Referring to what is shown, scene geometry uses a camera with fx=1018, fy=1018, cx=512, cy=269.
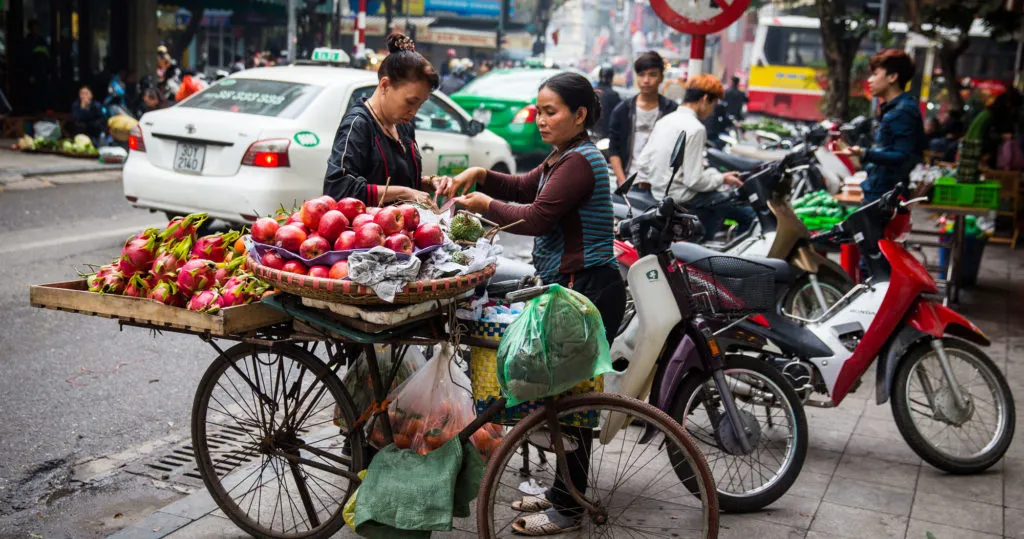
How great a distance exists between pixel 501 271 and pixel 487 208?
1.74 feet

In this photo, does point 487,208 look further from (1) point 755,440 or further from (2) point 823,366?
(2) point 823,366

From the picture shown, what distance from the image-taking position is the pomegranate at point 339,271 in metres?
2.98

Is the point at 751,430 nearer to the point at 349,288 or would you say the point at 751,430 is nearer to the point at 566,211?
the point at 566,211

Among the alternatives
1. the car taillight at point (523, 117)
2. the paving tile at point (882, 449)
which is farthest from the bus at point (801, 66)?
the paving tile at point (882, 449)

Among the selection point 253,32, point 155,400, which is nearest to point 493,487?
point 155,400

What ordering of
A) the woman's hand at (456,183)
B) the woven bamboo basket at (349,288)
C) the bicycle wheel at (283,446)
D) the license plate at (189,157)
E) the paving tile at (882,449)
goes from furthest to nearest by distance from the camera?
the license plate at (189,157) < the paving tile at (882,449) < the woman's hand at (456,183) < the bicycle wheel at (283,446) < the woven bamboo basket at (349,288)

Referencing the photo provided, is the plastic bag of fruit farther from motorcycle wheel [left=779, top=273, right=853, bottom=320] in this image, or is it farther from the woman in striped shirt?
motorcycle wheel [left=779, top=273, right=853, bottom=320]

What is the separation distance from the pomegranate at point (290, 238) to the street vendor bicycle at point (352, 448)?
0.17 meters

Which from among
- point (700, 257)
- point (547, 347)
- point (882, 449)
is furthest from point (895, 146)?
point (547, 347)

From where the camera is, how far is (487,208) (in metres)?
3.51

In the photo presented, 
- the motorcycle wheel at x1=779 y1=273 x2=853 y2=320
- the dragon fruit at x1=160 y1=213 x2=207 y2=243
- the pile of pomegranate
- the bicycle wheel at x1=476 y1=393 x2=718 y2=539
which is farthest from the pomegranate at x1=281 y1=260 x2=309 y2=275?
the motorcycle wheel at x1=779 y1=273 x2=853 y2=320

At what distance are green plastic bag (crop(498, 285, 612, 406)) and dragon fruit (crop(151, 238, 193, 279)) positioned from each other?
3.78 feet

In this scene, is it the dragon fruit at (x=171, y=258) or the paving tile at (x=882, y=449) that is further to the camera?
the paving tile at (x=882, y=449)

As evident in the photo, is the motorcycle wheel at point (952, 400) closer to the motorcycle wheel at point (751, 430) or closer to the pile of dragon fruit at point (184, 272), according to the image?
the motorcycle wheel at point (751, 430)
